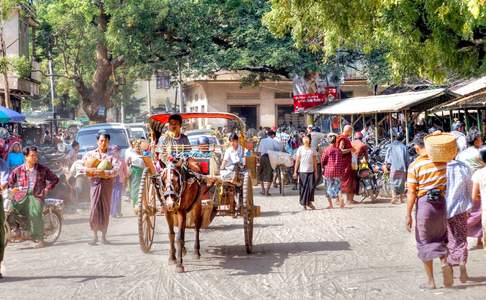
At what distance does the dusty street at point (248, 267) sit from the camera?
28.3 feet

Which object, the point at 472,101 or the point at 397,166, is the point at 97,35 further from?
the point at 472,101

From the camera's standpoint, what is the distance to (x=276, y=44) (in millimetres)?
29922

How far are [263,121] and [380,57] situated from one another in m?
21.9

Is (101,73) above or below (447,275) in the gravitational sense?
above

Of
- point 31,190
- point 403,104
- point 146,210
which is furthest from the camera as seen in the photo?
point 403,104

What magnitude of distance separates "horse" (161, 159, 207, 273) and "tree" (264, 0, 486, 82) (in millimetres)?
4575

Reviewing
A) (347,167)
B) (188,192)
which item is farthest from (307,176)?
(188,192)

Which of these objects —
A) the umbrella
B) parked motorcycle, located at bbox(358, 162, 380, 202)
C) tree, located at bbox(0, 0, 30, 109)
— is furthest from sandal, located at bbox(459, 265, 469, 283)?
tree, located at bbox(0, 0, 30, 109)

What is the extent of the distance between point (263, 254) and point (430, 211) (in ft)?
11.2

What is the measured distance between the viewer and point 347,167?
18.2 m

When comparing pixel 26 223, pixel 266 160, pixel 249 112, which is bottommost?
pixel 26 223

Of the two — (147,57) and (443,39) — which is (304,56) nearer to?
(147,57)

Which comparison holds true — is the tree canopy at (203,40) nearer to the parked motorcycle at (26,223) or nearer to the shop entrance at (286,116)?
the parked motorcycle at (26,223)

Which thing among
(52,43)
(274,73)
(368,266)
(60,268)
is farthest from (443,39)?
(52,43)
